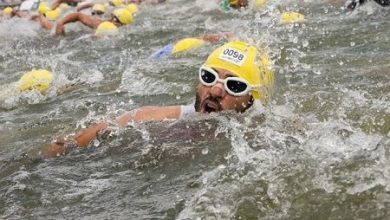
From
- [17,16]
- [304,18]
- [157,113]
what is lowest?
[17,16]

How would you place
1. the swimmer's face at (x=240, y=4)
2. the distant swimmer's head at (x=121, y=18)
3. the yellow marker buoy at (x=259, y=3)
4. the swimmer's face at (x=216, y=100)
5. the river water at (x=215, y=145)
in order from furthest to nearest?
the distant swimmer's head at (x=121, y=18) < the yellow marker buoy at (x=259, y=3) < the swimmer's face at (x=240, y=4) < the swimmer's face at (x=216, y=100) < the river water at (x=215, y=145)

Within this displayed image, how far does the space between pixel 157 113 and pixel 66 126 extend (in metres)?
1.40

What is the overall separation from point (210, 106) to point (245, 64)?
59cm

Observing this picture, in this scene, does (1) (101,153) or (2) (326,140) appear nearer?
(2) (326,140)

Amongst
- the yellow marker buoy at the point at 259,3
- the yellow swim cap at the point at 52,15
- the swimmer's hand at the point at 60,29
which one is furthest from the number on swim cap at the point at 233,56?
the yellow swim cap at the point at 52,15

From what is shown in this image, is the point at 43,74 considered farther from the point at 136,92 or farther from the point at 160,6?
the point at 160,6

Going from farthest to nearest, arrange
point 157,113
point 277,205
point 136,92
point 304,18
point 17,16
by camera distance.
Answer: point 17,16
point 304,18
point 136,92
point 157,113
point 277,205

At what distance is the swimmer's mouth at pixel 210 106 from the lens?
517 cm

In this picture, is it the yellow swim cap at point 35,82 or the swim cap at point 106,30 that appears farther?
the swim cap at point 106,30

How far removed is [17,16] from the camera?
58.8ft

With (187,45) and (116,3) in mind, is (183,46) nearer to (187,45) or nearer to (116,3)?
(187,45)

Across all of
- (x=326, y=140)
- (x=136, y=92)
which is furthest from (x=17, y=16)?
(x=326, y=140)

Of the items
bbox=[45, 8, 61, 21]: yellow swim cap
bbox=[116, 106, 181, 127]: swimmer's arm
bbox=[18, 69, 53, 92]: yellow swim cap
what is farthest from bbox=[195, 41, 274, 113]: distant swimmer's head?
bbox=[45, 8, 61, 21]: yellow swim cap

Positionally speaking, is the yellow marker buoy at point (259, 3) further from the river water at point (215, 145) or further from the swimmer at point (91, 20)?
the river water at point (215, 145)
